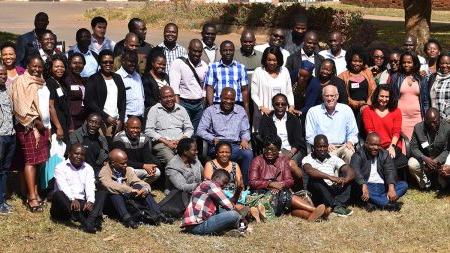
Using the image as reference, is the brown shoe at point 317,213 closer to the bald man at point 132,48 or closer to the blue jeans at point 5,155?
the bald man at point 132,48

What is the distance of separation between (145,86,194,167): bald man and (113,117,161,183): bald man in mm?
210

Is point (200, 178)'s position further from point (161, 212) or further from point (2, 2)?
point (2, 2)

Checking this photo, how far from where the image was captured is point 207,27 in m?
12.0

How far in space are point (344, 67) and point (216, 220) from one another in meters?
3.62

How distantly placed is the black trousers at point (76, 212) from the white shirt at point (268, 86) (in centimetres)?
277

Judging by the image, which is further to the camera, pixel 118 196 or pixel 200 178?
pixel 200 178

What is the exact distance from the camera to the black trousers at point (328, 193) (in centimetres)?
1056

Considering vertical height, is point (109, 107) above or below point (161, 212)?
above

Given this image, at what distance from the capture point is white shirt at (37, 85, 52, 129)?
33.3 feet

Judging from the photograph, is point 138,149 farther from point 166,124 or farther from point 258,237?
point 258,237

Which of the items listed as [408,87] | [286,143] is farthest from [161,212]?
[408,87]

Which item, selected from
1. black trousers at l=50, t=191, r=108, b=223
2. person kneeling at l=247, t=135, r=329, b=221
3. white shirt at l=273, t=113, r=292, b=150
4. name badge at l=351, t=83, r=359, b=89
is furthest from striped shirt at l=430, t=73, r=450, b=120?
black trousers at l=50, t=191, r=108, b=223

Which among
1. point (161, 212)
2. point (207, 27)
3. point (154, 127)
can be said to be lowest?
point (161, 212)

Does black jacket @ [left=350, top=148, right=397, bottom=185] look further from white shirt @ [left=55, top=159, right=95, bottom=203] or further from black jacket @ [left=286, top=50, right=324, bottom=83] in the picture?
white shirt @ [left=55, top=159, right=95, bottom=203]
